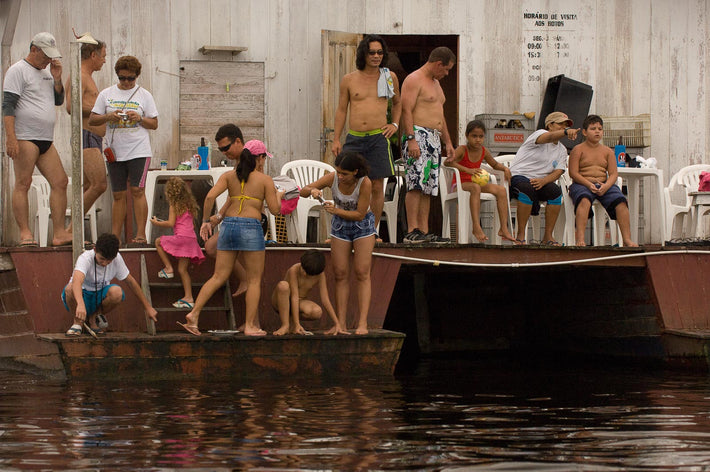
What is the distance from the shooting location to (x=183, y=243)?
30.6ft

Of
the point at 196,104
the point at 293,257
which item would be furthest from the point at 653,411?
the point at 196,104

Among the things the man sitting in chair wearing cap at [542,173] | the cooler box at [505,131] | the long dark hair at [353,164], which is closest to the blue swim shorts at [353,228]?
the long dark hair at [353,164]

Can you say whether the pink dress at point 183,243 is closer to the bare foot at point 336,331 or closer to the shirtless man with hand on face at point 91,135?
the shirtless man with hand on face at point 91,135

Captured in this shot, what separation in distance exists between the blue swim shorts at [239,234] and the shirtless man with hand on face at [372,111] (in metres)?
1.45

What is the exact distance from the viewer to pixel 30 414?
7070 millimetres

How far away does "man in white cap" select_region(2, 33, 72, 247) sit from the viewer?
9.38 m

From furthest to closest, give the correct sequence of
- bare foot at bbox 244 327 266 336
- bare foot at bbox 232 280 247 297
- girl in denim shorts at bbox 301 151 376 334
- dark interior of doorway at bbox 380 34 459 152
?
dark interior of doorway at bbox 380 34 459 152 < bare foot at bbox 232 280 247 297 < girl in denim shorts at bbox 301 151 376 334 < bare foot at bbox 244 327 266 336

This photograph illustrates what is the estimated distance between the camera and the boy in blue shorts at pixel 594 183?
10.4 m

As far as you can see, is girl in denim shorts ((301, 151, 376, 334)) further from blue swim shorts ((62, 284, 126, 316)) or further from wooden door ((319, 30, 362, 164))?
wooden door ((319, 30, 362, 164))

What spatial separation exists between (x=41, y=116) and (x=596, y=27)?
651cm

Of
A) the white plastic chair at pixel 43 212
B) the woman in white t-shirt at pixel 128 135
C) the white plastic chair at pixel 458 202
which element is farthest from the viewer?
the white plastic chair at pixel 43 212

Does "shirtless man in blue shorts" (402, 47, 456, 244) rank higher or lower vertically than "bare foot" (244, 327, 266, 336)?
higher

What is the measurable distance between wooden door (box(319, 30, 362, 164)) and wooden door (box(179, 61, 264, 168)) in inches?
29.2

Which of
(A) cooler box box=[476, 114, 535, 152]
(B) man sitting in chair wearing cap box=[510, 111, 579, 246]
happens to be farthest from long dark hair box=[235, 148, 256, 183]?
(A) cooler box box=[476, 114, 535, 152]
